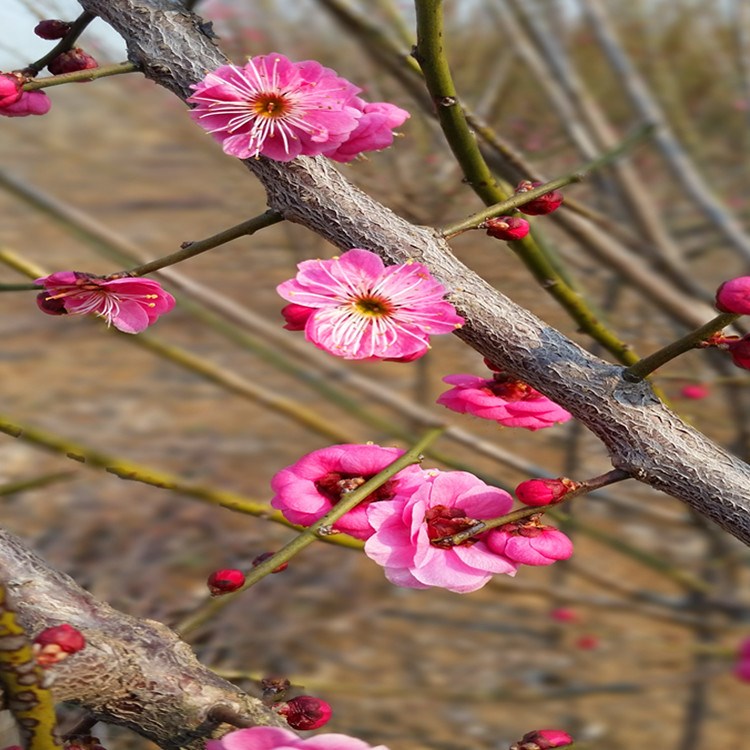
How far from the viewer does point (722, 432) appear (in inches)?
105

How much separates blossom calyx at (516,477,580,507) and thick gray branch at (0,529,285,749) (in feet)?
0.53

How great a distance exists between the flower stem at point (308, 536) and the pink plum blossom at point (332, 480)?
1cm

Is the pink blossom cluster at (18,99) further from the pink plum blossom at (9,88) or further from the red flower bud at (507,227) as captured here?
the red flower bud at (507,227)

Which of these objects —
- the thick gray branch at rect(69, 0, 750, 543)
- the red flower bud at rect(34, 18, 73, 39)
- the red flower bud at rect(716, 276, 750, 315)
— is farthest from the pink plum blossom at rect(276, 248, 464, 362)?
the red flower bud at rect(34, 18, 73, 39)

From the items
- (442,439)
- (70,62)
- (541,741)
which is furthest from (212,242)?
(442,439)

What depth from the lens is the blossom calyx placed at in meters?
0.46

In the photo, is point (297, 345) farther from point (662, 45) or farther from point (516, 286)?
point (662, 45)

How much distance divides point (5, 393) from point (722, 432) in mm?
2515

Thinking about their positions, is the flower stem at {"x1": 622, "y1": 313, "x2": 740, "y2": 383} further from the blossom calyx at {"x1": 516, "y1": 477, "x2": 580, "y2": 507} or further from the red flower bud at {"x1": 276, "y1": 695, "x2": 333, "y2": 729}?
the red flower bud at {"x1": 276, "y1": 695, "x2": 333, "y2": 729}

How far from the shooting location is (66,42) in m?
0.51

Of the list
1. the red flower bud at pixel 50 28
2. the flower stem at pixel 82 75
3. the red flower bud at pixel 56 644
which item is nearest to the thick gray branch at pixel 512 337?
the flower stem at pixel 82 75

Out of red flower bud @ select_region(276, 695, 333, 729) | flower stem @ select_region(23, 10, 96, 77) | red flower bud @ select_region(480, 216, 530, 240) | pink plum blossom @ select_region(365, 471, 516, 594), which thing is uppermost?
flower stem @ select_region(23, 10, 96, 77)

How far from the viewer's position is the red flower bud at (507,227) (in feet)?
1.67

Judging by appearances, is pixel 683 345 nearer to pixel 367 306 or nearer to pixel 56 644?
pixel 367 306
